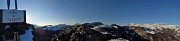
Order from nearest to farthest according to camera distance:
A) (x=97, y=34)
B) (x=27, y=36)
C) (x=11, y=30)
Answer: (x=97, y=34)
(x=11, y=30)
(x=27, y=36)

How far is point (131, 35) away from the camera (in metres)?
36.5

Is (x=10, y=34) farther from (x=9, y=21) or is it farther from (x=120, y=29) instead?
(x=120, y=29)

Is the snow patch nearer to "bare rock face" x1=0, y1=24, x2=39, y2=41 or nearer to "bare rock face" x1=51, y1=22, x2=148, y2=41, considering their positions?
"bare rock face" x1=0, y1=24, x2=39, y2=41

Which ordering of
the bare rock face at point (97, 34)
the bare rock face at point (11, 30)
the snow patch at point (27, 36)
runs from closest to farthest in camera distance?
the bare rock face at point (97, 34), the bare rock face at point (11, 30), the snow patch at point (27, 36)

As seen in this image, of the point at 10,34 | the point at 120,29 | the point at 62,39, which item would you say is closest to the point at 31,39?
→ the point at 10,34

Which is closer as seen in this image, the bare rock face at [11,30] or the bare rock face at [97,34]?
the bare rock face at [97,34]

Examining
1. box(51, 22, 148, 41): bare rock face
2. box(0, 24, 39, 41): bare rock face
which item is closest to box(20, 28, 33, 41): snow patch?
box(0, 24, 39, 41): bare rock face

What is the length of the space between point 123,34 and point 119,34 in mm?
760

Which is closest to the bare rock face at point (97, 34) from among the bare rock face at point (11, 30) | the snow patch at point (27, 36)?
the snow patch at point (27, 36)

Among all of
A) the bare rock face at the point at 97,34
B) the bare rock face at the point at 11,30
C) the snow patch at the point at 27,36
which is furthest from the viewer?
the snow patch at the point at 27,36

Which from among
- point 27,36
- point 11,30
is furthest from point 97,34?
point 11,30

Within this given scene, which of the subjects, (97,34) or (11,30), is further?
(11,30)

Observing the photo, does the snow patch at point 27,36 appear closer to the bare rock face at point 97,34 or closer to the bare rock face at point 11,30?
the bare rock face at point 11,30

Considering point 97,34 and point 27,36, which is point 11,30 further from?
point 97,34
